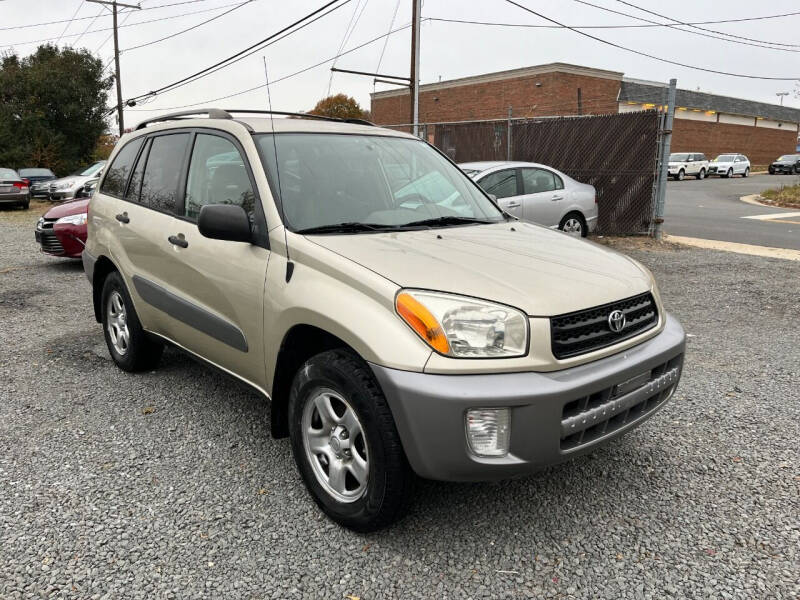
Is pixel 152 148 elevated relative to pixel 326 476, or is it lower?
elevated

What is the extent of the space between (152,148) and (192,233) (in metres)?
1.13

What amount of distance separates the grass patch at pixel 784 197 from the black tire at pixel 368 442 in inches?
914

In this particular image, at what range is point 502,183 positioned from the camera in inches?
391

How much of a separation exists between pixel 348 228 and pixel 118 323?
98.9 inches

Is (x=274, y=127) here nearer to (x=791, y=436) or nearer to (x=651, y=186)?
(x=791, y=436)

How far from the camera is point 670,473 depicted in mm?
3285

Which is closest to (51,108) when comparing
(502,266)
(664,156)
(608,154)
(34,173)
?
(34,173)

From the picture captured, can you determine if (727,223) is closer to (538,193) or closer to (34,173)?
(538,193)

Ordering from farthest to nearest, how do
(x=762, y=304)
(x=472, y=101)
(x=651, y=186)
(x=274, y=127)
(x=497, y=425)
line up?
(x=472, y=101) < (x=651, y=186) < (x=762, y=304) < (x=274, y=127) < (x=497, y=425)

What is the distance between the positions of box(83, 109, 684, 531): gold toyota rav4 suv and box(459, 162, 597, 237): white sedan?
5799mm

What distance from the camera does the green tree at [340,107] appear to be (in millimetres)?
59750

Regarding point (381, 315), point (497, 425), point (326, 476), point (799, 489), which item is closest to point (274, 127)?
point (381, 315)

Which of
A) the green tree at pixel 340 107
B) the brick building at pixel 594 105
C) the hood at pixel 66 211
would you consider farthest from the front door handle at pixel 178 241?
the green tree at pixel 340 107

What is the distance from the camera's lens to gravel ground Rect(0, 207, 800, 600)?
2.47 m
